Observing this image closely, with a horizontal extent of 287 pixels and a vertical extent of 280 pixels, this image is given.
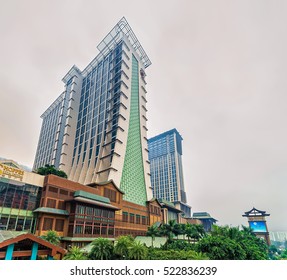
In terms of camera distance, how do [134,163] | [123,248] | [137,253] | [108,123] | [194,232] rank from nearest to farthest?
[137,253]
[123,248]
[194,232]
[134,163]
[108,123]

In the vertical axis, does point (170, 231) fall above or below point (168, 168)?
below

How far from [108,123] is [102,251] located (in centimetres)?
5250

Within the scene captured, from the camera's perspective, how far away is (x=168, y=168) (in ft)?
505

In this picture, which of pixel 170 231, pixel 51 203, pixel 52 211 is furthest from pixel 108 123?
pixel 170 231

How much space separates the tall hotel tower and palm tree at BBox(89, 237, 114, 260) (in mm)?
32820

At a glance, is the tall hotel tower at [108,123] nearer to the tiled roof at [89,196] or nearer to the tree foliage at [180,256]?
the tiled roof at [89,196]

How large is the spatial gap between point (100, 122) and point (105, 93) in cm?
1402

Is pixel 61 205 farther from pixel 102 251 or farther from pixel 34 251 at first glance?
pixel 34 251

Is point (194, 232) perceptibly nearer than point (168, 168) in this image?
Yes

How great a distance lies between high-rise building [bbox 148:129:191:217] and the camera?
14138 centimetres

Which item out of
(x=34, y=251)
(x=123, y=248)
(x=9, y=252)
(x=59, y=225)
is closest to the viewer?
(x=9, y=252)

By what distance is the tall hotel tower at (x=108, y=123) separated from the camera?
68.2 meters

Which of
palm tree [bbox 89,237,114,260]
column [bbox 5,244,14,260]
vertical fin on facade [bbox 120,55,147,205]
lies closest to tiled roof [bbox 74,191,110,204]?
vertical fin on facade [bbox 120,55,147,205]

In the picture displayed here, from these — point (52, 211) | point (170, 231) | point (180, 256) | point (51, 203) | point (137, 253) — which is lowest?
point (180, 256)
